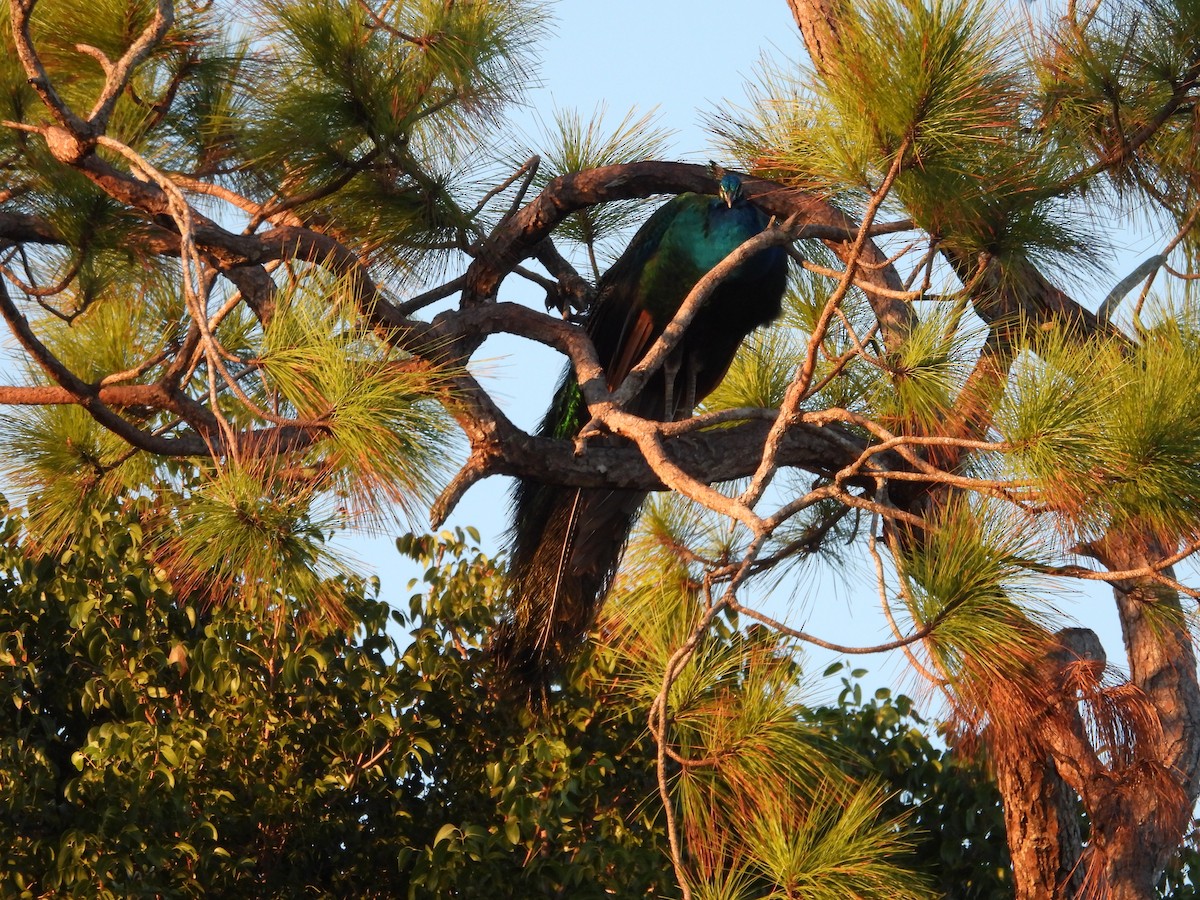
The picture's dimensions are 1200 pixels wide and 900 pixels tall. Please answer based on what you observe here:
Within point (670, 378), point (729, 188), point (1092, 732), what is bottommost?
point (1092, 732)

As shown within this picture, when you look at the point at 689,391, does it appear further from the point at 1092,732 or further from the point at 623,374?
the point at 1092,732

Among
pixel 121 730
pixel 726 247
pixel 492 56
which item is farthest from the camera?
pixel 726 247

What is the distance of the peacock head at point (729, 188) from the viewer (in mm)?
2930

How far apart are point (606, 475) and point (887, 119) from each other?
2.86ft

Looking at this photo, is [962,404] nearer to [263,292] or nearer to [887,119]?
[887,119]

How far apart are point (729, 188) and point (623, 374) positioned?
653mm

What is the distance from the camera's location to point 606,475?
2.50 metres

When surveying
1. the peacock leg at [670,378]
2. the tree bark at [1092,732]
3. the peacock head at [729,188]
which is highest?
the peacock head at [729,188]

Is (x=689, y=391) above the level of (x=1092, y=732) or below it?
above

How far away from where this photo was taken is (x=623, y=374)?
3494 millimetres

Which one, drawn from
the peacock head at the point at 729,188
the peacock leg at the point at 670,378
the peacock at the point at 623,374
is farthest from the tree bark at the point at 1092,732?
the peacock leg at the point at 670,378

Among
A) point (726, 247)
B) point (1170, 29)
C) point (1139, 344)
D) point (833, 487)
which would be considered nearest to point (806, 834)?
point (833, 487)

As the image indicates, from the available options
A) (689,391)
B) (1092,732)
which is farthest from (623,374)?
(1092,732)

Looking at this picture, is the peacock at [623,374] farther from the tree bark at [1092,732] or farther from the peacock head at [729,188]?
the tree bark at [1092,732]
